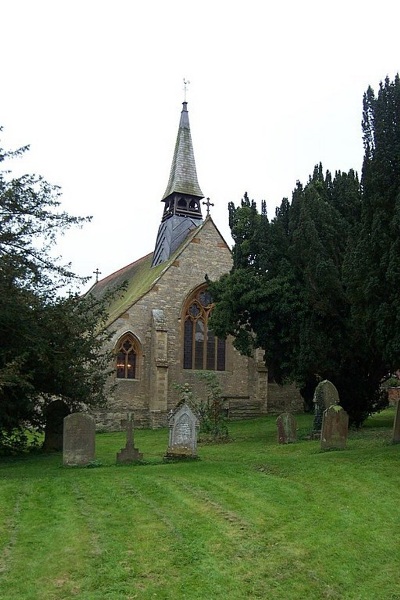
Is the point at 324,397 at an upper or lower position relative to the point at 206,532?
upper

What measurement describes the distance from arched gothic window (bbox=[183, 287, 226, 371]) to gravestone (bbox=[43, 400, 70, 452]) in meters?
13.5

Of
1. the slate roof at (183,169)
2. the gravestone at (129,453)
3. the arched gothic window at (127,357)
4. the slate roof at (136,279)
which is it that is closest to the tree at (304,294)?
the slate roof at (136,279)

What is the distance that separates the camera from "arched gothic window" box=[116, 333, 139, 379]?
2872 centimetres

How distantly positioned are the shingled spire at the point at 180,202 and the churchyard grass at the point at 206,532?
2283cm

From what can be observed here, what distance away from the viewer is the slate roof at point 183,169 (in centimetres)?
3547

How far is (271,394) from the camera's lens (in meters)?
30.5

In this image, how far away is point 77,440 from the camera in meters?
12.9

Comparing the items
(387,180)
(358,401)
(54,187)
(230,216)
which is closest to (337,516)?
(387,180)

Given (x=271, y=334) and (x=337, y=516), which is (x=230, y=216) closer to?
(x=271, y=334)

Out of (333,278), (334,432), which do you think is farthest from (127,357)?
Answer: (334,432)

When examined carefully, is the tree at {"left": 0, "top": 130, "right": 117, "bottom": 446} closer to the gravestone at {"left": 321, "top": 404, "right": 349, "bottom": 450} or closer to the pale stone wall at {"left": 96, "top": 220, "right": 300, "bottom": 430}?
the gravestone at {"left": 321, "top": 404, "right": 349, "bottom": 450}

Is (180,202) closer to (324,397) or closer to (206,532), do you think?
(324,397)

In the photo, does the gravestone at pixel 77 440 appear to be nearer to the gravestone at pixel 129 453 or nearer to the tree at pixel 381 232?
the gravestone at pixel 129 453

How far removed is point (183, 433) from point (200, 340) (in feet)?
55.6
